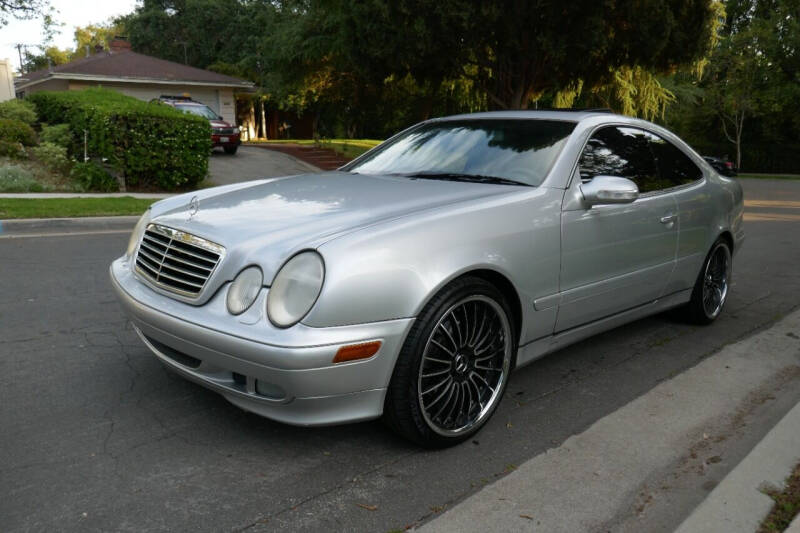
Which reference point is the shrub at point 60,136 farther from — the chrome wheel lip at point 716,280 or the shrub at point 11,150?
the chrome wheel lip at point 716,280

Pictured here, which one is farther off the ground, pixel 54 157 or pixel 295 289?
pixel 295 289

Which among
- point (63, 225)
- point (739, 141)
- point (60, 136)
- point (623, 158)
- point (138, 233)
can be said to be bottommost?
point (739, 141)

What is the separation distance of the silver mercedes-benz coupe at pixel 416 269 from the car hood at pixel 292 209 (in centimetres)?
1

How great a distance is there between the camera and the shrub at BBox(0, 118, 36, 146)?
1462 centimetres

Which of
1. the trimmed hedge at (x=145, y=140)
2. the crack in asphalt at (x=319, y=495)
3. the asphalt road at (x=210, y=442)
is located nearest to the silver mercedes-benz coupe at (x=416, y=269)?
the crack in asphalt at (x=319, y=495)

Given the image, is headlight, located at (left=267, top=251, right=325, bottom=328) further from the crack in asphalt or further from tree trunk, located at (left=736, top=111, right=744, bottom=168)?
tree trunk, located at (left=736, top=111, right=744, bottom=168)

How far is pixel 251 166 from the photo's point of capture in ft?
62.7

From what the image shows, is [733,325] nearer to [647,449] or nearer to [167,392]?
[647,449]

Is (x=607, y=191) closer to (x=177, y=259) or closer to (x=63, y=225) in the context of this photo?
(x=177, y=259)

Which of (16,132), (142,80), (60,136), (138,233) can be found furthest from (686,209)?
(142,80)

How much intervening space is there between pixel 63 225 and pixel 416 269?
8009mm

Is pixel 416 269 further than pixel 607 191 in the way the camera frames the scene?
No

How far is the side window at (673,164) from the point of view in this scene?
185 inches

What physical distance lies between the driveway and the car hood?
41.3 ft
